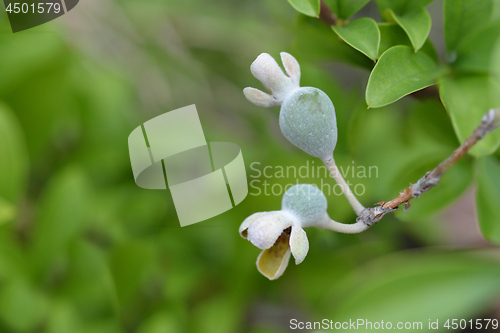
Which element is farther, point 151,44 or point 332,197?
point 151,44

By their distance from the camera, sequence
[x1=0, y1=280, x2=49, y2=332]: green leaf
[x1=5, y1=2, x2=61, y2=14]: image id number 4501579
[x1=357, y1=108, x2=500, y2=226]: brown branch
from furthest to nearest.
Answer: [x1=5, y1=2, x2=61, y2=14]: image id number 4501579, [x1=0, y1=280, x2=49, y2=332]: green leaf, [x1=357, y1=108, x2=500, y2=226]: brown branch

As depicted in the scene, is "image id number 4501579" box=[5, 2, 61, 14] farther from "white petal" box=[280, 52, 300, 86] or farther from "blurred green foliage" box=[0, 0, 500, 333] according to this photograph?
"white petal" box=[280, 52, 300, 86]

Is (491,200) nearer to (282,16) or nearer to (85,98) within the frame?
(282,16)

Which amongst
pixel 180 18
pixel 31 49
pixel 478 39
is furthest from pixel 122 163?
pixel 478 39

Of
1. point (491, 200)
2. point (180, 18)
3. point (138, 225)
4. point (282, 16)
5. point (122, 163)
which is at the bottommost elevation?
point (138, 225)

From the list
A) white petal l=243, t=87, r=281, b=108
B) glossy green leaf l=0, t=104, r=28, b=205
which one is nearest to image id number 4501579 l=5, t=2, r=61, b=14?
glossy green leaf l=0, t=104, r=28, b=205

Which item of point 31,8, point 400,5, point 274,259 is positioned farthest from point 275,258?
point 31,8

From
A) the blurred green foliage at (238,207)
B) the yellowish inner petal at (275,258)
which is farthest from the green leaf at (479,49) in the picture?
the yellowish inner petal at (275,258)
